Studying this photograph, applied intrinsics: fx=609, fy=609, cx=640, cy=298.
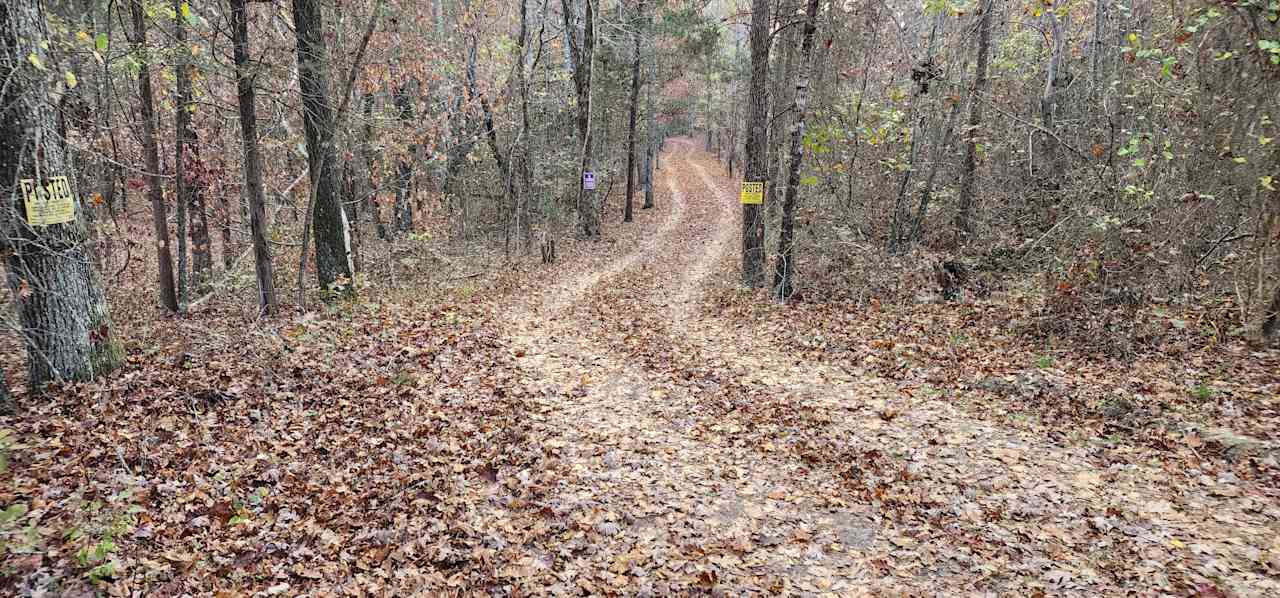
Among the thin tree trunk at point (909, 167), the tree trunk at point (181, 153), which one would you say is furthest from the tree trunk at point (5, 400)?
the thin tree trunk at point (909, 167)

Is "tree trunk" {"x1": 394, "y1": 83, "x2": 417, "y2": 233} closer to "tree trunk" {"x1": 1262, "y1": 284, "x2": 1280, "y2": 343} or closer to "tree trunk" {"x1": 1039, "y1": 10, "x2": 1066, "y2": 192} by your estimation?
"tree trunk" {"x1": 1039, "y1": 10, "x2": 1066, "y2": 192}

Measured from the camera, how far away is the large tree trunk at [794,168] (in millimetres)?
11046

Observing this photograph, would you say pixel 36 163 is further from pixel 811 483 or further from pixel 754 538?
pixel 811 483

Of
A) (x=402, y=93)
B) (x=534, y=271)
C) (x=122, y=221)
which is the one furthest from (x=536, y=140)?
(x=122, y=221)

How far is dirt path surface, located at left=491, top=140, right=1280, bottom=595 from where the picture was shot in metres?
4.39

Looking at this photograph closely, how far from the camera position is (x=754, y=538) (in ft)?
16.4

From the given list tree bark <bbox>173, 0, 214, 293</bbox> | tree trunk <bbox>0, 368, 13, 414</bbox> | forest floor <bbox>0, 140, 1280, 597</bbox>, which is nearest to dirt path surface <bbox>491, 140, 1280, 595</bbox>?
forest floor <bbox>0, 140, 1280, 597</bbox>

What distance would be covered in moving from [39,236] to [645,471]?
6.29 meters

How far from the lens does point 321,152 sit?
10594mm

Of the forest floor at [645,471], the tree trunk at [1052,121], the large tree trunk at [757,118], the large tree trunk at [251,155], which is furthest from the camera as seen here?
the tree trunk at [1052,121]

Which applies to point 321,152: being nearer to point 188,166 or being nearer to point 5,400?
point 188,166

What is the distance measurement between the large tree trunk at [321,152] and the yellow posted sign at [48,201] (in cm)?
427

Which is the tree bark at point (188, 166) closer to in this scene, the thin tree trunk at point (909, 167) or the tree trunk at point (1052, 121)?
the thin tree trunk at point (909, 167)

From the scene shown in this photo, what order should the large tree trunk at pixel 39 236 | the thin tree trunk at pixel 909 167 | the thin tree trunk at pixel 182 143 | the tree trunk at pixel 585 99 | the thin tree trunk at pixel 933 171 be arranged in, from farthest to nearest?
the tree trunk at pixel 585 99 < the thin tree trunk at pixel 909 167 < the thin tree trunk at pixel 933 171 < the thin tree trunk at pixel 182 143 < the large tree trunk at pixel 39 236
